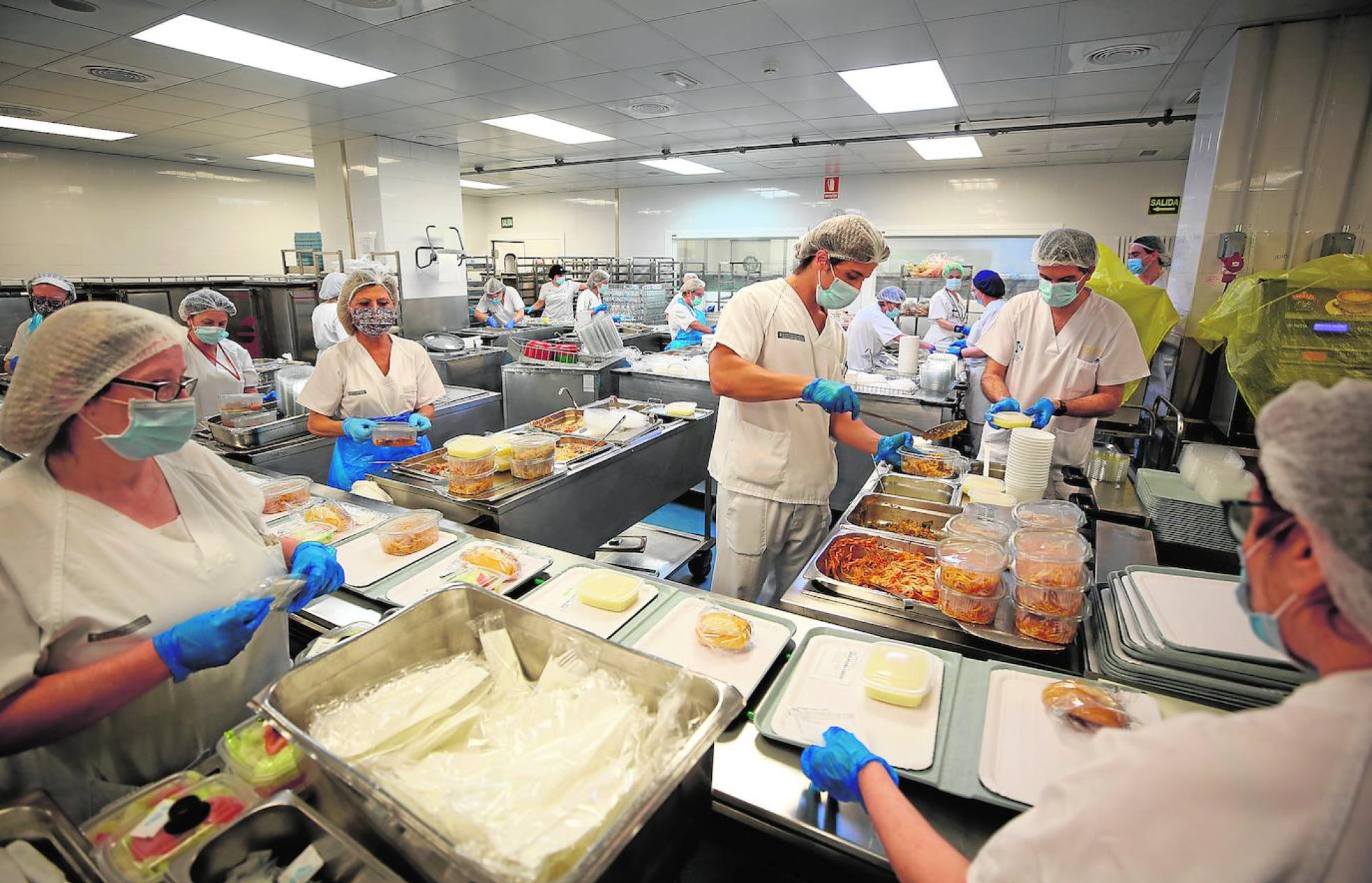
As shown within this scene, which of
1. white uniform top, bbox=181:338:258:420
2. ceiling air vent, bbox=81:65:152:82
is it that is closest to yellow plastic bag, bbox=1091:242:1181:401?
white uniform top, bbox=181:338:258:420

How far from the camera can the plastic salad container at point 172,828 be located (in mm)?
916

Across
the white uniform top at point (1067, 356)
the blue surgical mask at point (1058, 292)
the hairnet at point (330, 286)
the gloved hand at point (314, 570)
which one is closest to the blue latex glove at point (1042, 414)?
the white uniform top at point (1067, 356)

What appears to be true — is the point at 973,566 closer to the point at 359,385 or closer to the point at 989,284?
the point at 359,385

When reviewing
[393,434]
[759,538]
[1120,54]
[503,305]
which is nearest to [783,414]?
[759,538]

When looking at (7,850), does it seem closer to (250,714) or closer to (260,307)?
(250,714)

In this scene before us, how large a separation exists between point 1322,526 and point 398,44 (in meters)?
5.34

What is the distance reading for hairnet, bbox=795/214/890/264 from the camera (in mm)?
2389

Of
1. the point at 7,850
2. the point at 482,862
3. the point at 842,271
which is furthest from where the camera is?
the point at 842,271

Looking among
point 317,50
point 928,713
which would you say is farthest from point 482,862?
point 317,50

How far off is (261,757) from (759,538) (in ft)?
5.95

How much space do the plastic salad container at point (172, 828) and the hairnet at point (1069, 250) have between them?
3.38 metres

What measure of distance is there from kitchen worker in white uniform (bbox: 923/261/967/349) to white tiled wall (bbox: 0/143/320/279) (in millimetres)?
10761

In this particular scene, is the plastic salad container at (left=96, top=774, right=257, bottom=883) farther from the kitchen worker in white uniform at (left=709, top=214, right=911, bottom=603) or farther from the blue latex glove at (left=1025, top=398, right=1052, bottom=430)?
the blue latex glove at (left=1025, top=398, right=1052, bottom=430)

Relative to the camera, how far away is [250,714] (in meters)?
1.41
